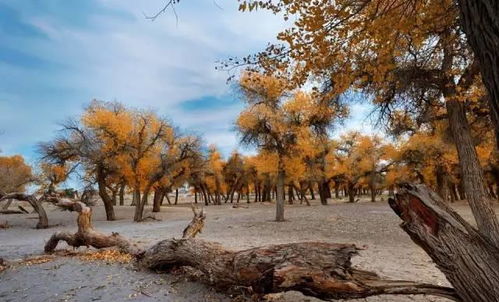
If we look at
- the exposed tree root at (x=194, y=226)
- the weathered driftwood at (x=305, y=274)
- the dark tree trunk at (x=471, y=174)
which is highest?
the dark tree trunk at (x=471, y=174)

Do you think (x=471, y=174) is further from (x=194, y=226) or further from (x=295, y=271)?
(x=194, y=226)

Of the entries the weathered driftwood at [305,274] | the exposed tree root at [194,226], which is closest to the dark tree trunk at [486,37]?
the weathered driftwood at [305,274]

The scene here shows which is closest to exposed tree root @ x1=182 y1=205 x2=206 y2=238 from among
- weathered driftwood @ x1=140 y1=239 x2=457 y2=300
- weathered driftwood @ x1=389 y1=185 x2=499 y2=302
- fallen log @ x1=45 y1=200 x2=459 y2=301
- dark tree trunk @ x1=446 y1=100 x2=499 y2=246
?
fallen log @ x1=45 y1=200 x2=459 y2=301

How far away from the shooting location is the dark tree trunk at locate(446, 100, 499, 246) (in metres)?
8.53

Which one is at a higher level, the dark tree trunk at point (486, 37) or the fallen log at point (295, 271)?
the dark tree trunk at point (486, 37)

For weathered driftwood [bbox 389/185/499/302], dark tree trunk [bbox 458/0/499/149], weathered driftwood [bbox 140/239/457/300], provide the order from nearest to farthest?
dark tree trunk [bbox 458/0/499/149], weathered driftwood [bbox 389/185/499/302], weathered driftwood [bbox 140/239/457/300]

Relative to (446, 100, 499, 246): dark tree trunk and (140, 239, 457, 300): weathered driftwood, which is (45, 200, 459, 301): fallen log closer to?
(140, 239, 457, 300): weathered driftwood

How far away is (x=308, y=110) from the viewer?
18.9m

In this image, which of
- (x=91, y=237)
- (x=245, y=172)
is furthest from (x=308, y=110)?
(x=245, y=172)

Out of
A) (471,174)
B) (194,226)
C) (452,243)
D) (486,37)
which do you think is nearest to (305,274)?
(452,243)

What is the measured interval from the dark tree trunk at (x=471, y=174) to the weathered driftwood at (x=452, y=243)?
5.57 meters

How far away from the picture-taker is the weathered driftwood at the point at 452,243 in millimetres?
3469

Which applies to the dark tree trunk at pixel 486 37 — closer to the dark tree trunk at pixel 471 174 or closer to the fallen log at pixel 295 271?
the fallen log at pixel 295 271

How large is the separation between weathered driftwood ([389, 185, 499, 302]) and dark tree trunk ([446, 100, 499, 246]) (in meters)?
5.57
